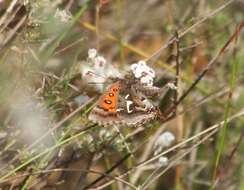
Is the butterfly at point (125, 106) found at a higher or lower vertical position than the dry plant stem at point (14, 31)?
lower

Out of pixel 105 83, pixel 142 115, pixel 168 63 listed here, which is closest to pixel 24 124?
pixel 105 83

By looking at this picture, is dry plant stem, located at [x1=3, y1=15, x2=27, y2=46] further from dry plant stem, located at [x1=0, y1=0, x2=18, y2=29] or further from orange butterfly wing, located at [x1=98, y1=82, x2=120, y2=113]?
orange butterfly wing, located at [x1=98, y1=82, x2=120, y2=113]

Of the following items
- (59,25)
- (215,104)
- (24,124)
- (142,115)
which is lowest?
(142,115)

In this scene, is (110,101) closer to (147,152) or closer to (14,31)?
(14,31)

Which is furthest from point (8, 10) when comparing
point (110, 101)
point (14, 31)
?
point (110, 101)

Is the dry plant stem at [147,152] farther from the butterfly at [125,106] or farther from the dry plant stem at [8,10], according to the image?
the dry plant stem at [8,10]

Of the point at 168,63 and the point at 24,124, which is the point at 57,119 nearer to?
the point at 24,124

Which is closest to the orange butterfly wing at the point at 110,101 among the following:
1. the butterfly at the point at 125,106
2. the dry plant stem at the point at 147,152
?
the butterfly at the point at 125,106

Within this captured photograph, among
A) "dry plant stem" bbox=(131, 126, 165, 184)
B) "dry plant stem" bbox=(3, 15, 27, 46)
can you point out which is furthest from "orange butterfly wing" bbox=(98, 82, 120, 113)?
"dry plant stem" bbox=(131, 126, 165, 184)
